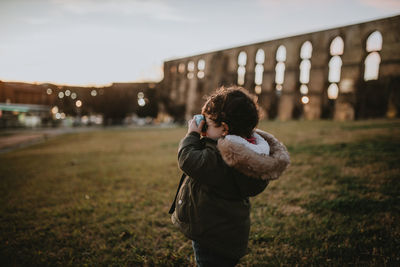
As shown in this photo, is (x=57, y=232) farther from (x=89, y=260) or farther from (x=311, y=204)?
(x=311, y=204)

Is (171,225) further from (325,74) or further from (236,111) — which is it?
(325,74)

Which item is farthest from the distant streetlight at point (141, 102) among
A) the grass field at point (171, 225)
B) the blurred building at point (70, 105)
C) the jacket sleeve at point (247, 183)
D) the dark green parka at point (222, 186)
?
the jacket sleeve at point (247, 183)

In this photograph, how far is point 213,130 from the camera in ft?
4.36

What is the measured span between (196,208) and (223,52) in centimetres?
3164

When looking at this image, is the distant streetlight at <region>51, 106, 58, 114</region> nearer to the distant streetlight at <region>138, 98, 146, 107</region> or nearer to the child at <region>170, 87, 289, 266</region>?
the distant streetlight at <region>138, 98, 146, 107</region>

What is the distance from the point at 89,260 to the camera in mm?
2340

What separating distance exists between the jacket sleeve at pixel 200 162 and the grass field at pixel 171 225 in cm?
147

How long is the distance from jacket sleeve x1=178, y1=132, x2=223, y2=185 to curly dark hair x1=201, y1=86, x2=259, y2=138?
19 centimetres

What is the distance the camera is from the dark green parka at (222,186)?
3.81 ft

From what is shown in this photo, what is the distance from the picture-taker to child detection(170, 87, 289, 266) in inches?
46.3

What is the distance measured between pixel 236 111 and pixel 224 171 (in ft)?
1.13

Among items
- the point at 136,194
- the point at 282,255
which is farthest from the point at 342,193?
the point at 136,194

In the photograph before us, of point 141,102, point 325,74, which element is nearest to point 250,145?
point 325,74

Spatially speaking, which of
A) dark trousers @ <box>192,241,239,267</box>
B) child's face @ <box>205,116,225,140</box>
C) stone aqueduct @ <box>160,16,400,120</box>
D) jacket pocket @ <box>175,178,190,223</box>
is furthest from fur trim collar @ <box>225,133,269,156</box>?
stone aqueduct @ <box>160,16,400,120</box>
